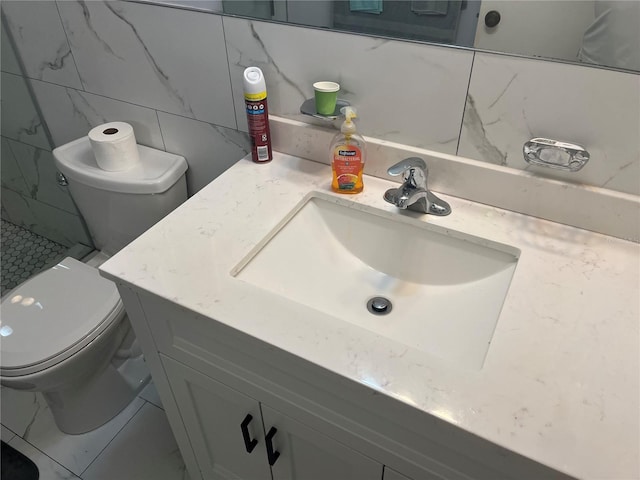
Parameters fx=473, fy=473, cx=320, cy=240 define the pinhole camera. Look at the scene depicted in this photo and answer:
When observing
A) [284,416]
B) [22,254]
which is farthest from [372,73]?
[22,254]

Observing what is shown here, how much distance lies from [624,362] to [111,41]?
4.24 ft

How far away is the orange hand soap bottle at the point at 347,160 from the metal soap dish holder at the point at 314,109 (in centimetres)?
2

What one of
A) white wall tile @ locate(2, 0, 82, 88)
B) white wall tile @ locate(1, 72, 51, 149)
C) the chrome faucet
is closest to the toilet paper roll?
white wall tile @ locate(2, 0, 82, 88)

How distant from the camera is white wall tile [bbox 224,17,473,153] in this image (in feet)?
2.91

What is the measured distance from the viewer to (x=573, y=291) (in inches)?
30.2

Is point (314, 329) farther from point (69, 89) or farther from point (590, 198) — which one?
point (69, 89)

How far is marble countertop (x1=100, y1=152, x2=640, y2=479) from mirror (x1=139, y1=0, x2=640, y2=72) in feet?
1.00

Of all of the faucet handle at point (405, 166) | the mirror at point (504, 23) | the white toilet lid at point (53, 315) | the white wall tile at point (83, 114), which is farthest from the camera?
the white wall tile at point (83, 114)

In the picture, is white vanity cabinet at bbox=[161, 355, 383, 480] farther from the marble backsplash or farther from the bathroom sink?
the marble backsplash

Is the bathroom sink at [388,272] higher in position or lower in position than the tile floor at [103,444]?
higher

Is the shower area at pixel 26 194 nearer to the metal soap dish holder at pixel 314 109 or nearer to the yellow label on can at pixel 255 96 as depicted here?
the yellow label on can at pixel 255 96

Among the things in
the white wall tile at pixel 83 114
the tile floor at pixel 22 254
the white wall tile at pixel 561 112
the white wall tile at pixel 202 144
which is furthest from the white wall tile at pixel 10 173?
the white wall tile at pixel 561 112

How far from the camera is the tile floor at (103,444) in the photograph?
139 cm

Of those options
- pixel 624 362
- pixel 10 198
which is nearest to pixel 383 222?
pixel 624 362
